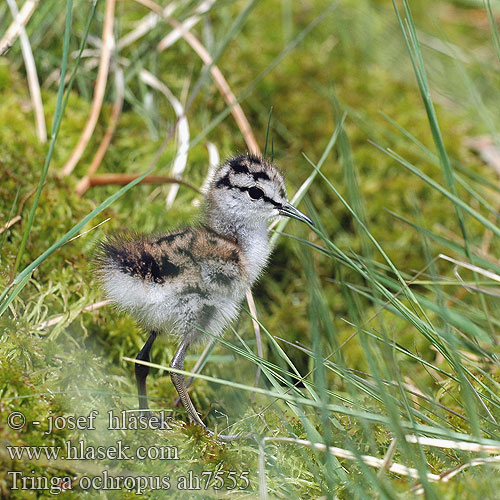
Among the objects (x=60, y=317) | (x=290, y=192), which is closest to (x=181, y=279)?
(x=60, y=317)

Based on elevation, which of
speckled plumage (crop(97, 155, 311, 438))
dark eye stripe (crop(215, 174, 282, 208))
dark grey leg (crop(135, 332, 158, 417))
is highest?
dark eye stripe (crop(215, 174, 282, 208))

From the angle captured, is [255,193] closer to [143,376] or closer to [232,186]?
[232,186]

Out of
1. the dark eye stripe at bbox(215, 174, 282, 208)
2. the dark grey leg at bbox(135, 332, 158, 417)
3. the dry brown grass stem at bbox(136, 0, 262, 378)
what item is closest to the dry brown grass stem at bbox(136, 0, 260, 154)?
the dry brown grass stem at bbox(136, 0, 262, 378)

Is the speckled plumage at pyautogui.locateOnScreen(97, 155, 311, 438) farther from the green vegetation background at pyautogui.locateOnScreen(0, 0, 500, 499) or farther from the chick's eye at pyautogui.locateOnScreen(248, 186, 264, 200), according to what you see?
the green vegetation background at pyautogui.locateOnScreen(0, 0, 500, 499)

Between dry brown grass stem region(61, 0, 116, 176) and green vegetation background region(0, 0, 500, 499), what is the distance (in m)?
0.07

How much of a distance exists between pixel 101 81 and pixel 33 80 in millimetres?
392

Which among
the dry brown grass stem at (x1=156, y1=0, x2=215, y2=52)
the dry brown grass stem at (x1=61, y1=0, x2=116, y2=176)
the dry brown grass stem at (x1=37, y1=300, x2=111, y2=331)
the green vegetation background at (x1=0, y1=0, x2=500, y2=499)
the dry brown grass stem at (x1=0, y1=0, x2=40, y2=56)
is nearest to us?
the green vegetation background at (x1=0, y1=0, x2=500, y2=499)

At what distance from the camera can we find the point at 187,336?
2.25m

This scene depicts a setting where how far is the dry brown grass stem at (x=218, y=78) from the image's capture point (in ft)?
13.0

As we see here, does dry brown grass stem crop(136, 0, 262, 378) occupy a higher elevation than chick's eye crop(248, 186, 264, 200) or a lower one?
higher

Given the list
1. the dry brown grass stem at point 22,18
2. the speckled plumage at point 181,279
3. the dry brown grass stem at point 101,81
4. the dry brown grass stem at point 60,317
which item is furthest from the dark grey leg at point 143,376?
the dry brown grass stem at point 22,18

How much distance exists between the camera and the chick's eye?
2.57 metres

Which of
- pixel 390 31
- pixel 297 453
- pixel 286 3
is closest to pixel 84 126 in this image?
pixel 286 3

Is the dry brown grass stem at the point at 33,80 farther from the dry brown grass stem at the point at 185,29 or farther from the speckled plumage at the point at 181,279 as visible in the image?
the speckled plumage at the point at 181,279
